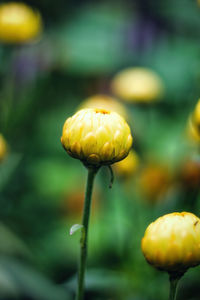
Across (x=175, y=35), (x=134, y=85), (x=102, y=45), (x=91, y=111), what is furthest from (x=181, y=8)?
(x=91, y=111)

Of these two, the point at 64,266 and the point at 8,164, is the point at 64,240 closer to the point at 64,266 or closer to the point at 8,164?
the point at 64,266

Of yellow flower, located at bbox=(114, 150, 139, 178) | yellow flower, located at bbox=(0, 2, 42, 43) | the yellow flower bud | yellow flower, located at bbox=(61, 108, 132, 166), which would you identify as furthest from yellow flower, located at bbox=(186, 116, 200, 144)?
yellow flower, located at bbox=(0, 2, 42, 43)

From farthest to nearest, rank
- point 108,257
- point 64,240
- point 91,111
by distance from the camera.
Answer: point 64,240 → point 108,257 → point 91,111

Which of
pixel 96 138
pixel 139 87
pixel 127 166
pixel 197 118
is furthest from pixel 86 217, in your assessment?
pixel 139 87

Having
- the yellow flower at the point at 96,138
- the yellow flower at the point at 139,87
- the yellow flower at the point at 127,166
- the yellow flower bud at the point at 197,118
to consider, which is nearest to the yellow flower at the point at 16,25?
the yellow flower at the point at 139,87

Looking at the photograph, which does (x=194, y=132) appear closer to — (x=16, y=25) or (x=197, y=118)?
(x=197, y=118)

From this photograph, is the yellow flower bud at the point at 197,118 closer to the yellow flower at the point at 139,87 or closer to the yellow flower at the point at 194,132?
the yellow flower at the point at 194,132
